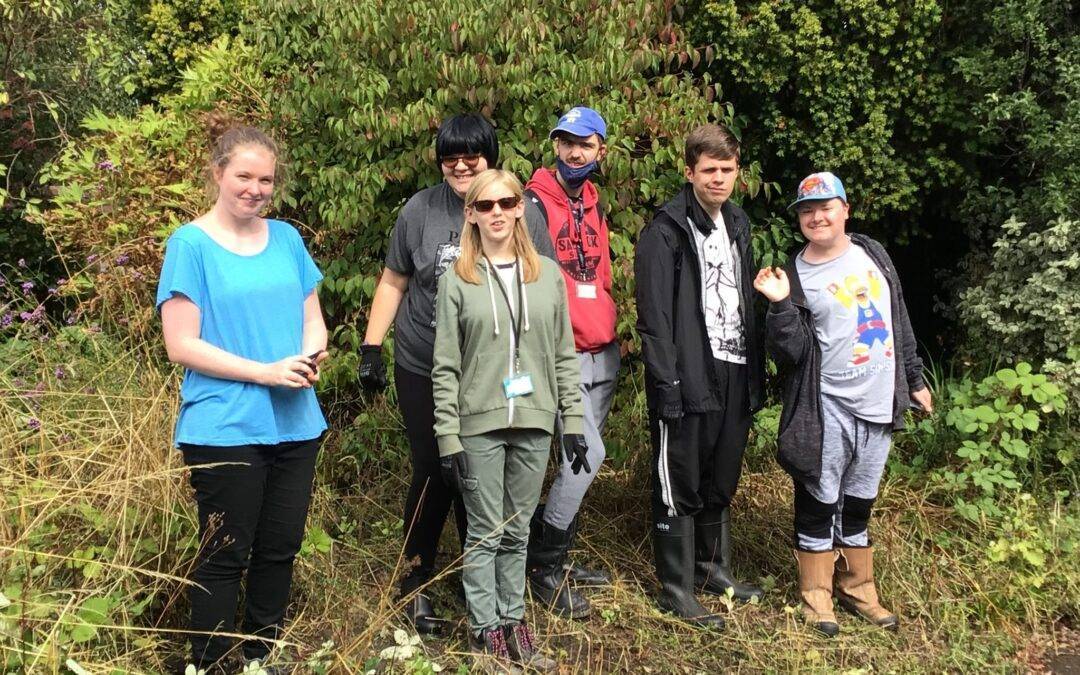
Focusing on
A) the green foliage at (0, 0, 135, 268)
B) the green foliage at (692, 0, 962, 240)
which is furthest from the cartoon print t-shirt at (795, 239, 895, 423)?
the green foliage at (0, 0, 135, 268)

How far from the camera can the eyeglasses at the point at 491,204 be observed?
3.11m

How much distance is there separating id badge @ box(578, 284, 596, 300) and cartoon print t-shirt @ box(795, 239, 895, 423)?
86cm

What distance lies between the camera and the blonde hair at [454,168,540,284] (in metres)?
3.14

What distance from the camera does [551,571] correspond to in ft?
12.6

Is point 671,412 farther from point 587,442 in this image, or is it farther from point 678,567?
point 678,567

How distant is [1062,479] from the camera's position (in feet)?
15.5

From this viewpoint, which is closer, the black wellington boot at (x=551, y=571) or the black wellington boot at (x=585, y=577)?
the black wellington boot at (x=551, y=571)

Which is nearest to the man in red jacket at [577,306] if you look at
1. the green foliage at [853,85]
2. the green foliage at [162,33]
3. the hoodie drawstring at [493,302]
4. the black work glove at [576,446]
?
the black work glove at [576,446]

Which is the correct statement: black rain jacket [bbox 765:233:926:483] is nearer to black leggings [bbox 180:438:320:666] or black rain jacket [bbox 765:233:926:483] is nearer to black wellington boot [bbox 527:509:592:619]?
black wellington boot [bbox 527:509:592:619]

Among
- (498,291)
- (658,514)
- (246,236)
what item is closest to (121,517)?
(246,236)

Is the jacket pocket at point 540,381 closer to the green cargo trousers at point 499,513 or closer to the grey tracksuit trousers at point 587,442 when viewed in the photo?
the green cargo trousers at point 499,513

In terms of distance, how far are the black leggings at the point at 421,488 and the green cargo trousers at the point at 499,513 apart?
9.2 inches

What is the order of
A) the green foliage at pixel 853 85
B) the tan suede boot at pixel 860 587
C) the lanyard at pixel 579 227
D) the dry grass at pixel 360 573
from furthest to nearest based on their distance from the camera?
the green foliage at pixel 853 85 < the tan suede boot at pixel 860 587 < the lanyard at pixel 579 227 < the dry grass at pixel 360 573

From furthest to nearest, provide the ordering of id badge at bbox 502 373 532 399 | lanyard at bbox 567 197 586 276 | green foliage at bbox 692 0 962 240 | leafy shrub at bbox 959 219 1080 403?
green foliage at bbox 692 0 962 240 < leafy shrub at bbox 959 219 1080 403 < lanyard at bbox 567 197 586 276 < id badge at bbox 502 373 532 399
